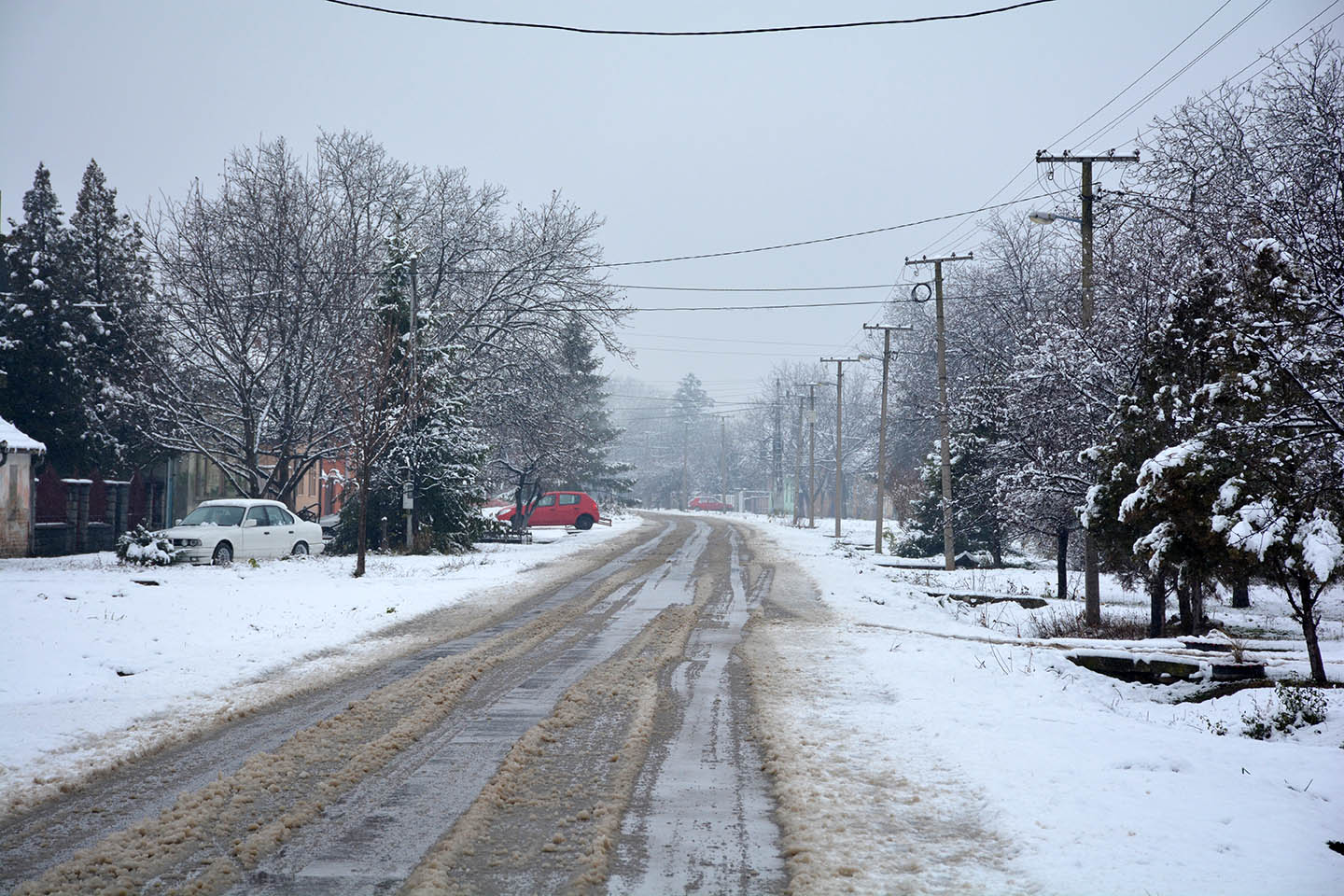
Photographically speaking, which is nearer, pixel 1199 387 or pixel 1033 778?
pixel 1033 778

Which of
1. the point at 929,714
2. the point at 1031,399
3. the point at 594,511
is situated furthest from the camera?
the point at 594,511

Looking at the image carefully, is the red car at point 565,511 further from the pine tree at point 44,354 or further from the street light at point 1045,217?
the street light at point 1045,217

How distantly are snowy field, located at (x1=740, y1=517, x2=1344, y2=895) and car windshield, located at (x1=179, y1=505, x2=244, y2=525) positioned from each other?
17.0m

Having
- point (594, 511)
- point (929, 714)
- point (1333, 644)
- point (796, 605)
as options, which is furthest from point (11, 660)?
point (594, 511)

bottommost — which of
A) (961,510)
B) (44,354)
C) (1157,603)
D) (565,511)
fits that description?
(1157,603)

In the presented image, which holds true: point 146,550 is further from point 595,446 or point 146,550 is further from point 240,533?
point 595,446

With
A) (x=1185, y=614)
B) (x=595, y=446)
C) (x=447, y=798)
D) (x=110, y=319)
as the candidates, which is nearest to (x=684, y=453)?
(x=595, y=446)

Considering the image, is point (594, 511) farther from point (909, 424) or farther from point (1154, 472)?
Result: point (1154, 472)

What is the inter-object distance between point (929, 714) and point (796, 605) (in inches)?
341

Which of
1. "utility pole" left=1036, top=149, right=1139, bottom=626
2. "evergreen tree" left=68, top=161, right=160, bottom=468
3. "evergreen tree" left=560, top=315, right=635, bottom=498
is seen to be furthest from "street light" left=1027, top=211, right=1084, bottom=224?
"evergreen tree" left=560, top=315, right=635, bottom=498

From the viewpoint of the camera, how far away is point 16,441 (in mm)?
25734

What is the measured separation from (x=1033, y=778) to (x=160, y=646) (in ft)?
29.4

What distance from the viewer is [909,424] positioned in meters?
50.3

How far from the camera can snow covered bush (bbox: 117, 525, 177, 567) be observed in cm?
2172
